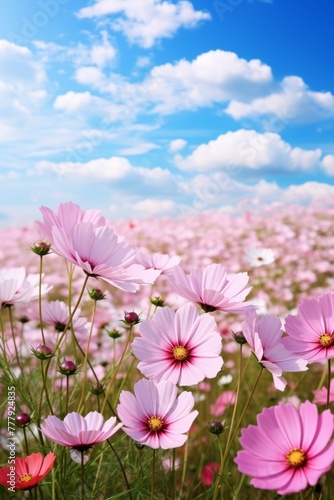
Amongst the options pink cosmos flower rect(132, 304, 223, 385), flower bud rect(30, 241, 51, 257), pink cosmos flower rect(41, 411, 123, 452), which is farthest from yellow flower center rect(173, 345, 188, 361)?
flower bud rect(30, 241, 51, 257)

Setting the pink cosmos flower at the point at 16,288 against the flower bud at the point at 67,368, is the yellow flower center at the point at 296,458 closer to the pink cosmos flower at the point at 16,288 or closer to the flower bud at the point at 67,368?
the flower bud at the point at 67,368

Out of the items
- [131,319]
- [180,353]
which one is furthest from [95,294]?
[180,353]

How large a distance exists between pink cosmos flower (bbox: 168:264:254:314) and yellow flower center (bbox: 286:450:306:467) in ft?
0.54

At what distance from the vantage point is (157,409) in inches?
21.4

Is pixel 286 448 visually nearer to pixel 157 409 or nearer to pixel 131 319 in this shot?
pixel 157 409

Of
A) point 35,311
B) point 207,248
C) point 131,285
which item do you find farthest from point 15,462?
point 207,248

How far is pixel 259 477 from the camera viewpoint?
1.41ft

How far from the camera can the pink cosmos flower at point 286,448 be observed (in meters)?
0.42

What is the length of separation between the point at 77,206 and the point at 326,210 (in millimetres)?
6440

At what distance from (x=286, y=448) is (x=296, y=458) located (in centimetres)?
2

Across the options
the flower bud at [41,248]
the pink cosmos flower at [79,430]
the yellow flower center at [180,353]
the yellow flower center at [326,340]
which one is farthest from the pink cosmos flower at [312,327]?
the flower bud at [41,248]

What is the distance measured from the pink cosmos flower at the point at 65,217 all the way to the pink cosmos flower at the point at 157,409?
19cm

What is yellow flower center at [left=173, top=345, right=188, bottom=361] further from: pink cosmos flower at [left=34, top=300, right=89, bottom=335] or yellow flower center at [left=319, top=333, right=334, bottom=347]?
pink cosmos flower at [left=34, top=300, right=89, bottom=335]

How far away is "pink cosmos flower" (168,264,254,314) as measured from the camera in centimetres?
59
